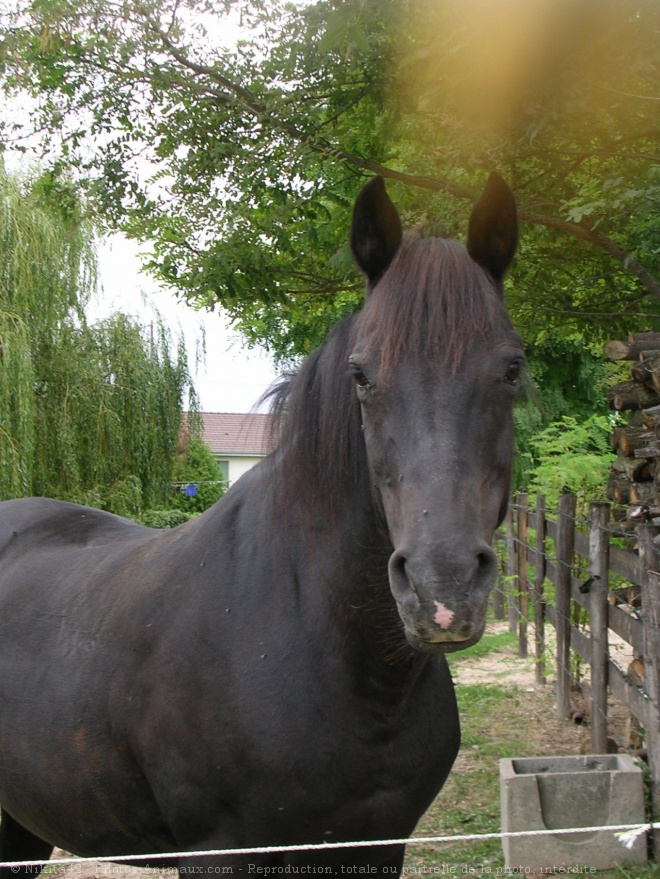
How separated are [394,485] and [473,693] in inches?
269

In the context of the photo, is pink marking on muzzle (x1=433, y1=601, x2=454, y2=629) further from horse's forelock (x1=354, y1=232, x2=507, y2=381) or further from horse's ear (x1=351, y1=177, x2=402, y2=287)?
horse's ear (x1=351, y1=177, x2=402, y2=287)

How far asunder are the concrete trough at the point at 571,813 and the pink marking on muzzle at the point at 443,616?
2.98m

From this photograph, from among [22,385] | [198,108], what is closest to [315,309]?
[198,108]

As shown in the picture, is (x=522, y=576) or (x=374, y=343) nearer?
(x=374, y=343)

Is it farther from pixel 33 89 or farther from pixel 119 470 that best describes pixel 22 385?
pixel 33 89

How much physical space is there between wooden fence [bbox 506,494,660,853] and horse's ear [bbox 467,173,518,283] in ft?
7.95

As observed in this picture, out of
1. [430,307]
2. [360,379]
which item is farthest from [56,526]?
[430,307]

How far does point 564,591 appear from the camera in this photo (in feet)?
23.2

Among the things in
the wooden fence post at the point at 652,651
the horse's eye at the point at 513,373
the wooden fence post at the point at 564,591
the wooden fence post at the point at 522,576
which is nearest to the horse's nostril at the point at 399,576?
the horse's eye at the point at 513,373

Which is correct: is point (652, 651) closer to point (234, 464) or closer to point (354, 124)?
point (354, 124)

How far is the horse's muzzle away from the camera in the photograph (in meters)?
1.70

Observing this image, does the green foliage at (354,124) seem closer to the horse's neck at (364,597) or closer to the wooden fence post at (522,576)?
the horse's neck at (364,597)

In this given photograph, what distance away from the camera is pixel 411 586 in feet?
5.78

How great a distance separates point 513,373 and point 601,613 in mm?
3948
